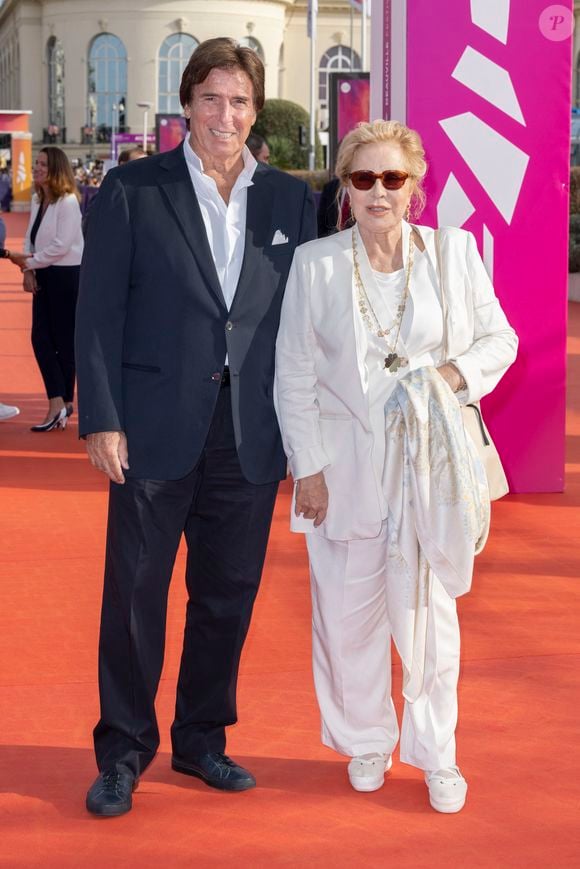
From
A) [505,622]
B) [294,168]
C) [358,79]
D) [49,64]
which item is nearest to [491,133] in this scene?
[505,622]

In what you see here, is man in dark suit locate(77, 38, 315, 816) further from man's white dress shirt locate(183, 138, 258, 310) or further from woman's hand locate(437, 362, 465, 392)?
woman's hand locate(437, 362, 465, 392)

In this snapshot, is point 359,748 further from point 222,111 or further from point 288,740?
point 222,111

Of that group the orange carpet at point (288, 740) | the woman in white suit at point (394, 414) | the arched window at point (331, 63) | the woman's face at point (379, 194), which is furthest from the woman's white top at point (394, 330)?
the arched window at point (331, 63)

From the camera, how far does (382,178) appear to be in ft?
12.3

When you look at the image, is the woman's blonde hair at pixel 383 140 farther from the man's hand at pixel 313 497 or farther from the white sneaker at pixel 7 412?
the white sneaker at pixel 7 412

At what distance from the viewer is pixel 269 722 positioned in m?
4.59

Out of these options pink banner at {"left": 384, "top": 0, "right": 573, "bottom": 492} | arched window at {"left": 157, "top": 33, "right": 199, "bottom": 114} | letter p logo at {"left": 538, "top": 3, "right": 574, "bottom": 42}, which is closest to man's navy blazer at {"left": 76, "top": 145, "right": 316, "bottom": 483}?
pink banner at {"left": 384, "top": 0, "right": 573, "bottom": 492}

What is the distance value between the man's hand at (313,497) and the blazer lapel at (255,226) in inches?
20.4

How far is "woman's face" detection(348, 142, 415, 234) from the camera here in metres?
3.76

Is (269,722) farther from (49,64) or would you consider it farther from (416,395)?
(49,64)

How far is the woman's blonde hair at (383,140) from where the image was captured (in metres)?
3.77

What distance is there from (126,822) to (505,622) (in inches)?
90.6

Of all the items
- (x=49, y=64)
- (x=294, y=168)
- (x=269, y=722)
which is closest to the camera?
(x=269, y=722)

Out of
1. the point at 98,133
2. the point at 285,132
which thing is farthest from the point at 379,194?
the point at 98,133
